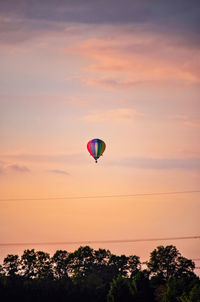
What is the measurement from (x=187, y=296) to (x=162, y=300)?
5.44 metres

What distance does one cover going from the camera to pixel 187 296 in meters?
195

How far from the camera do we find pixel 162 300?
196m
